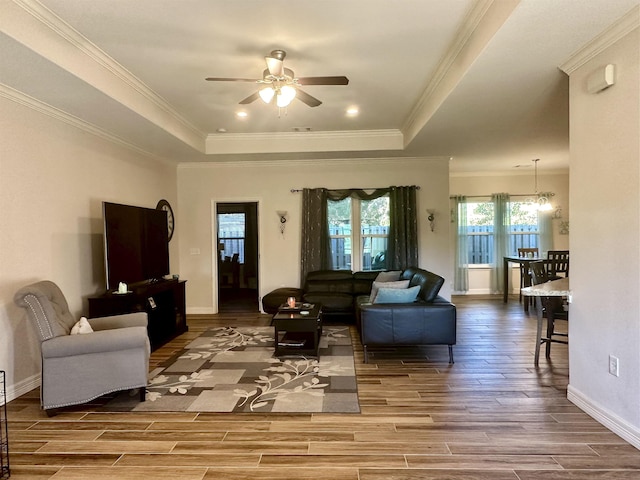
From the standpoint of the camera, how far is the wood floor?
87.9 inches

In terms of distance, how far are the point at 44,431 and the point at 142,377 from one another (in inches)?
27.6

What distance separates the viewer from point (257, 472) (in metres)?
2.23

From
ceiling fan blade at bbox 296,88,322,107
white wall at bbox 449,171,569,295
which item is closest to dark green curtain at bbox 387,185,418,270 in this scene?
white wall at bbox 449,171,569,295

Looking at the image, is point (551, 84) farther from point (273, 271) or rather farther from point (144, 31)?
point (273, 271)

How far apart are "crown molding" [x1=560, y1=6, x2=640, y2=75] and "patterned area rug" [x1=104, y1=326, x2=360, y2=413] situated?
319cm

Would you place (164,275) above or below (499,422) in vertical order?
above

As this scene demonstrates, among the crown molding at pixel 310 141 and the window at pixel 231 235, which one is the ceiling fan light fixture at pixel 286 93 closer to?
the crown molding at pixel 310 141

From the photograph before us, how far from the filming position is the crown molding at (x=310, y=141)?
5.83 meters

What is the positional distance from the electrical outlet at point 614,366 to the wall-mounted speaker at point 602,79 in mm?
1877

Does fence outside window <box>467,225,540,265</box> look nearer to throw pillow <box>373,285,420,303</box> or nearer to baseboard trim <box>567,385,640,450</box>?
throw pillow <box>373,285,420,303</box>

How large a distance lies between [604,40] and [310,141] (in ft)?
12.9

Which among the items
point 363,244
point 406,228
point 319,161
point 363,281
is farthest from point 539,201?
point 319,161

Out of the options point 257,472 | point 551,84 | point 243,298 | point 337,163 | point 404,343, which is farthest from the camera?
point 243,298

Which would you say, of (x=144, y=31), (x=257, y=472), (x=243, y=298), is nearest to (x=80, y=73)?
(x=144, y=31)
